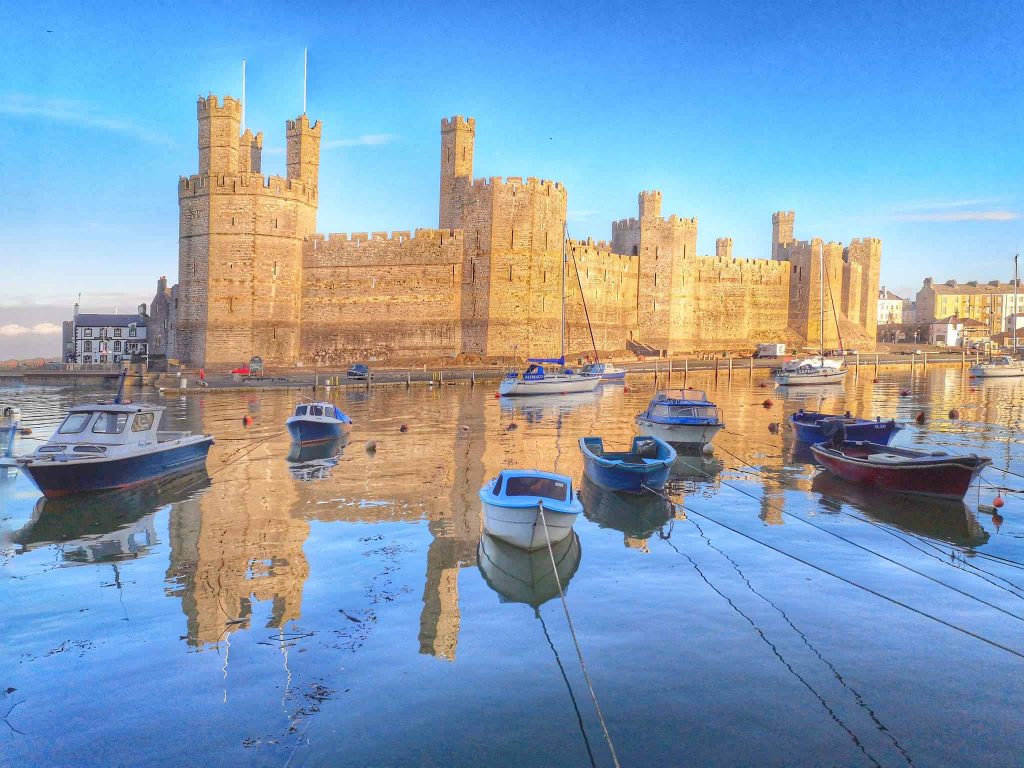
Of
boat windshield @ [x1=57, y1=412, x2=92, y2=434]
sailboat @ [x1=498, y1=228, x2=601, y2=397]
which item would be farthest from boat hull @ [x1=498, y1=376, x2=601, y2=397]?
boat windshield @ [x1=57, y1=412, x2=92, y2=434]

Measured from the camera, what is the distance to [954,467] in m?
15.6

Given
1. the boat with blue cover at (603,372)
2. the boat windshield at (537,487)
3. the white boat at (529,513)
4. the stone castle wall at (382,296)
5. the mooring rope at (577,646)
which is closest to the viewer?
the mooring rope at (577,646)

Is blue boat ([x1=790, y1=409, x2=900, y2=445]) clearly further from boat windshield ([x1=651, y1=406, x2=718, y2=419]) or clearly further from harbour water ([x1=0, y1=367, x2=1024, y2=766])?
harbour water ([x1=0, y1=367, x2=1024, y2=766])

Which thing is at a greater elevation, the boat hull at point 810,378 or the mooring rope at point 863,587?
the boat hull at point 810,378

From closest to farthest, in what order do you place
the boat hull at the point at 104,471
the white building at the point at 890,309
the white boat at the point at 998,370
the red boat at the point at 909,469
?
the red boat at the point at 909,469, the boat hull at the point at 104,471, the white boat at the point at 998,370, the white building at the point at 890,309

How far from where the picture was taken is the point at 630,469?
16297mm

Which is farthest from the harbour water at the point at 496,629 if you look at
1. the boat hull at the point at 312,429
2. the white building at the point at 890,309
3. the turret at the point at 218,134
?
the white building at the point at 890,309

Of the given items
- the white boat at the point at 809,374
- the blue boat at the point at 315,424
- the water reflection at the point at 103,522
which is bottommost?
the water reflection at the point at 103,522

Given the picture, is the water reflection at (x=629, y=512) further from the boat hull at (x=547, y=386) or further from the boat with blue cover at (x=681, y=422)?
the boat hull at (x=547, y=386)

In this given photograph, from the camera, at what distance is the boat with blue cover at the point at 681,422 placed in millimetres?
22547

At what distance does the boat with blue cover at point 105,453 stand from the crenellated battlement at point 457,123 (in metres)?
41.1

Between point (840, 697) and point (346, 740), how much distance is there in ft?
15.0

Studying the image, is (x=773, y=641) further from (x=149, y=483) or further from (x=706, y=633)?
(x=149, y=483)

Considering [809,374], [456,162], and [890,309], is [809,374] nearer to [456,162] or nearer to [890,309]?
[456,162]
